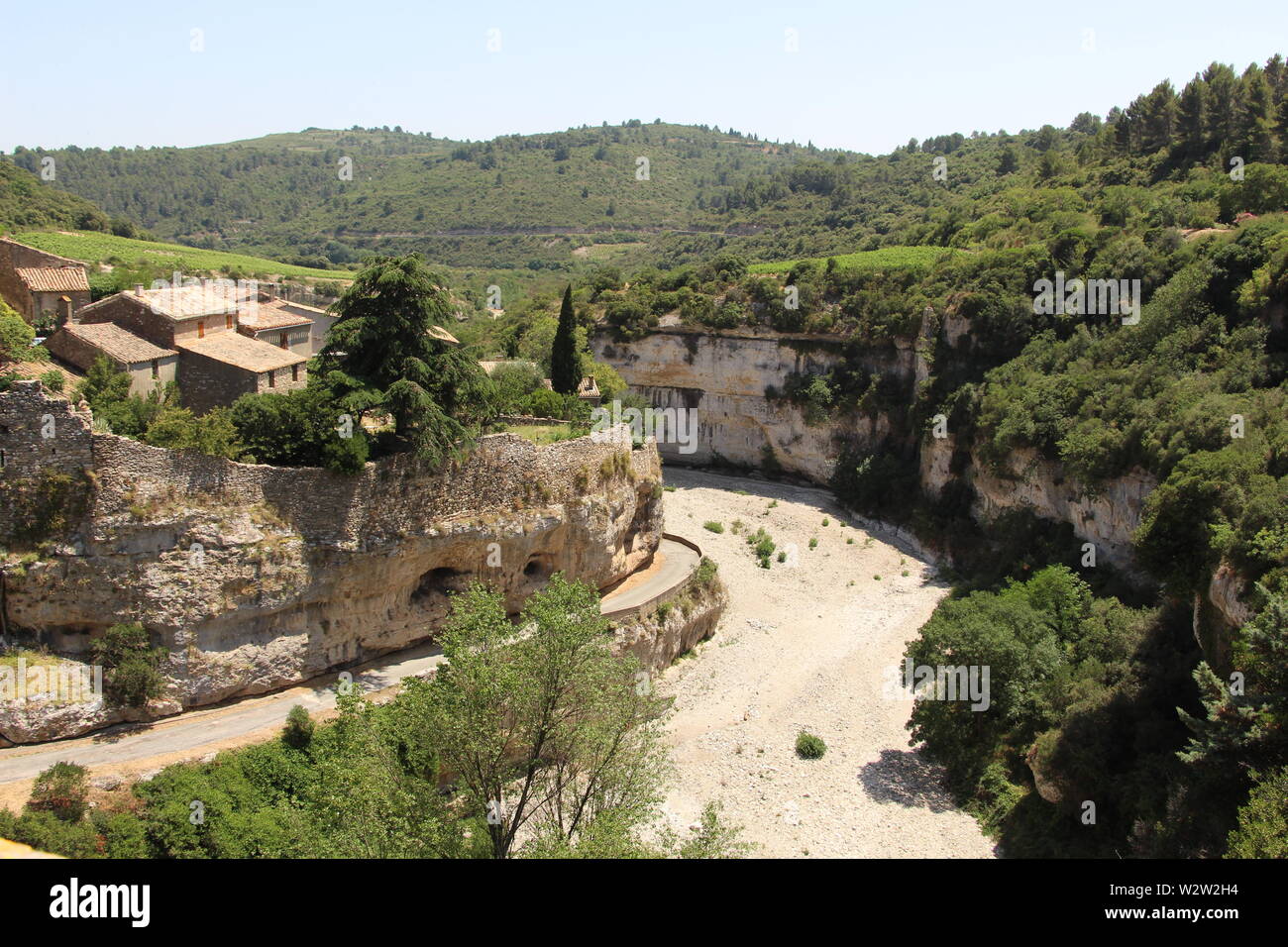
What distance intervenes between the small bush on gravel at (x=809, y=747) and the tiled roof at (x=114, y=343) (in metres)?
21.3

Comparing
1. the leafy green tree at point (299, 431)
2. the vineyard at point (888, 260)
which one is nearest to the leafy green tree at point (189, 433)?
the leafy green tree at point (299, 431)

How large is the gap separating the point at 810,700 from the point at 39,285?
26.9 meters

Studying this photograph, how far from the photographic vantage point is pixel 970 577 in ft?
139

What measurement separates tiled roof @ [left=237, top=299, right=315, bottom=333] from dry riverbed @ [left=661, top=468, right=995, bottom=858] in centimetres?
1755

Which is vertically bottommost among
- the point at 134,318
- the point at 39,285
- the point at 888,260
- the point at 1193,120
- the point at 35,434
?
the point at 35,434

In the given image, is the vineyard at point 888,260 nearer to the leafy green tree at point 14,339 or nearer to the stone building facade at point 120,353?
the stone building facade at point 120,353

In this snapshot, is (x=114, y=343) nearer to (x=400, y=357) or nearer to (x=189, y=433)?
(x=189, y=433)

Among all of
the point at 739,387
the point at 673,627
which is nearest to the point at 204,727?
the point at 673,627

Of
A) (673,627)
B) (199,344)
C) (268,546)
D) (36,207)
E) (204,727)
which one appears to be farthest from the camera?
(36,207)

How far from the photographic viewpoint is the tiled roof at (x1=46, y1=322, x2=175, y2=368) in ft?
85.4

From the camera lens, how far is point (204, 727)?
2372cm

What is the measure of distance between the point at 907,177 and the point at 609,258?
32.0 meters
